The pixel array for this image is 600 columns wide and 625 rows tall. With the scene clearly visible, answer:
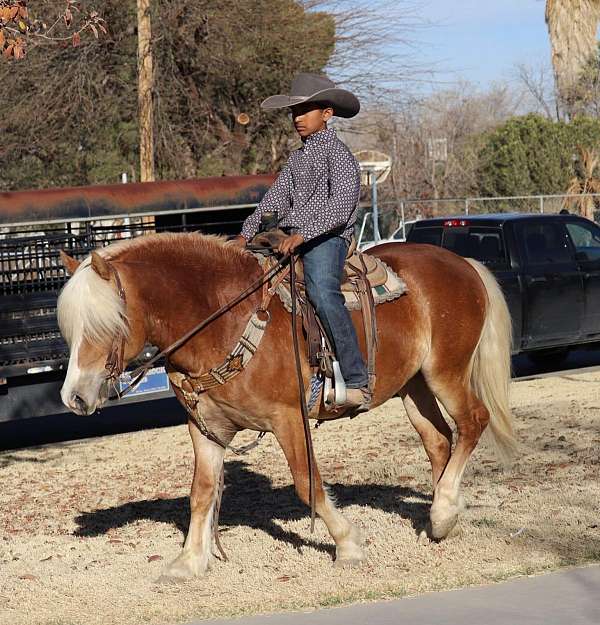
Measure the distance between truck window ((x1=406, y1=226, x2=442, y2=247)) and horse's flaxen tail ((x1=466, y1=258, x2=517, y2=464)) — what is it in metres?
6.63

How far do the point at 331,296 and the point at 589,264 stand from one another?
8939mm

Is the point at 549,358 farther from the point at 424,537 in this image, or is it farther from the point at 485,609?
the point at 485,609

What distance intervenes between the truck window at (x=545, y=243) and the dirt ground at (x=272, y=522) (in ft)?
9.74

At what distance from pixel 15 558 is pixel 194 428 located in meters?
1.60

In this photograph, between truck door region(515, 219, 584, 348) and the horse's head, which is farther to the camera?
truck door region(515, 219, 584, 348)

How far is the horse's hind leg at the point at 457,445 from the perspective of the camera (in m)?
6.66

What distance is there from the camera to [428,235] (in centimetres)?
1413

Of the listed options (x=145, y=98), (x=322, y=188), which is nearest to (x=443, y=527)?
(x=322, y=188)

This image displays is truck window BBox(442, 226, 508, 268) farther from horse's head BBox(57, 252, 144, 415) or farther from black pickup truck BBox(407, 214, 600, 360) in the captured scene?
horse's head BBox(57, 252, 144, 415)

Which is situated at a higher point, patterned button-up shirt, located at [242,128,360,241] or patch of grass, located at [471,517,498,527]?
patterned button-up shirt, located at [242,128,360,241]

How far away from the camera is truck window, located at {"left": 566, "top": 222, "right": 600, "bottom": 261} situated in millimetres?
14445

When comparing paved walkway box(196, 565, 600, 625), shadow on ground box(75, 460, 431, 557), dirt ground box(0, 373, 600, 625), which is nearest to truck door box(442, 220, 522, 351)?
dirt ground box(0, 373, 600, 625)

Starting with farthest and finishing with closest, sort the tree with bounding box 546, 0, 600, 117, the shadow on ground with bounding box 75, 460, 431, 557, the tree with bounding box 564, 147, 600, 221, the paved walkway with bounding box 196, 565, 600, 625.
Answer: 1. the tree with bounding box 546, 0, 600, 117
2. the tree with bounding box 564, 147, 600, 221
3. the shadow on ground with bounding box 75, 460, 431, 557
4. the paved walkway with bounding box 196, 565, 600, 625

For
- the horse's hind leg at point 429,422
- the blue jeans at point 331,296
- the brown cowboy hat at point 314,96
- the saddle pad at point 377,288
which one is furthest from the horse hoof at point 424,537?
the brown cowboy hat at point 314,96
